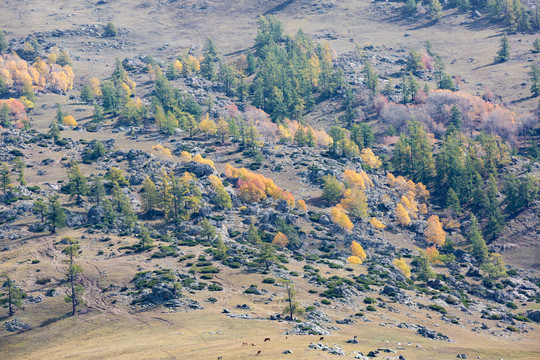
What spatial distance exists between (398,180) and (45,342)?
13123cm

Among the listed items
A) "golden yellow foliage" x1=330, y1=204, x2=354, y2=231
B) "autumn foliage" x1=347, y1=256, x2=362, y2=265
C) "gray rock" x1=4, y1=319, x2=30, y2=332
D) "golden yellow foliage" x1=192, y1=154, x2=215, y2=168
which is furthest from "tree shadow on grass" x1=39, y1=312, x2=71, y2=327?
"golden yellow foliage" x1=192, y1=154, x2=215, y2=168

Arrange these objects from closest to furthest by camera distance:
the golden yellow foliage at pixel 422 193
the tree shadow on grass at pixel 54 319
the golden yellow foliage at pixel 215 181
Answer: the tree shadow on grass at pixel 54 319
the golden yellow foliage at pixel 215 181
the golden yellow foliage at pixel 422 193

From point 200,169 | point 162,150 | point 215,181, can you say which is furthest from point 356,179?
point 162,150

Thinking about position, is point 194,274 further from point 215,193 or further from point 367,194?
point 367,194

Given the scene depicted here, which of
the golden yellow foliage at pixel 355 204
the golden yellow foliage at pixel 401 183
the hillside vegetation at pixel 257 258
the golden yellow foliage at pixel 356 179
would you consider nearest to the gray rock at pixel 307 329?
the hillside vegetation at pixel 257 258

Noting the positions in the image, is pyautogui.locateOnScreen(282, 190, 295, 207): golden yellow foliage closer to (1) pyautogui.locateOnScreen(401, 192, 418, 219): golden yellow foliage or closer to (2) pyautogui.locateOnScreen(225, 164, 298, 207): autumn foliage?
(2) pyautogui.locateOnScreen(225, 164, 298, 207): autumn foliage

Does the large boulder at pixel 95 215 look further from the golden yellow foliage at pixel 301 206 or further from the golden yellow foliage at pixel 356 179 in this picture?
the golden yellow foliage at pixel 356 179

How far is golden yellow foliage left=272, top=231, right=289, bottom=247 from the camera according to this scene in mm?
153750

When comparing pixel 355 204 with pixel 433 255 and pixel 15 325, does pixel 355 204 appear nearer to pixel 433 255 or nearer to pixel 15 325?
pixel 433 255

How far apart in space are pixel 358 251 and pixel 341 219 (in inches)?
582

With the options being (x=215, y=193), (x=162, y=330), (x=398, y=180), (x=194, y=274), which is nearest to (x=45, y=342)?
(x=162, y=330)

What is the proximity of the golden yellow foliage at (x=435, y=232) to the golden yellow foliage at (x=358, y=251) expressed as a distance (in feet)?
84.4

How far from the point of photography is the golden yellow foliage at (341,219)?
16862 cm

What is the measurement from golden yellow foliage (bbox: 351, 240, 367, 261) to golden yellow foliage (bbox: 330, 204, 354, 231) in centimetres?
948
